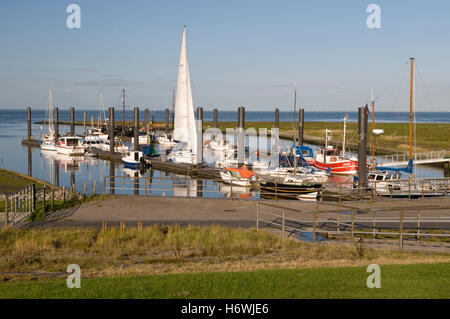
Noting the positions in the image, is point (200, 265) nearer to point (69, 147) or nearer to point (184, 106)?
point (184, 106)

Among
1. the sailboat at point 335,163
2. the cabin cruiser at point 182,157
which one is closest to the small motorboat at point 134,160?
the cabin cruiser at point 182,157

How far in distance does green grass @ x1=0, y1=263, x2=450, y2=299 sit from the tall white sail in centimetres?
3801

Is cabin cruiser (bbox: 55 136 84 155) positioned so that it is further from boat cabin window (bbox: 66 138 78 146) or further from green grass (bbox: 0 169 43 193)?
green grass (bbox: 0 169 43 193)

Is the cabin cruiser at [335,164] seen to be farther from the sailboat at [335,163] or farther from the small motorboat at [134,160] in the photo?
the small motorboat at [134,160]

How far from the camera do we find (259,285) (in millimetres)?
10211

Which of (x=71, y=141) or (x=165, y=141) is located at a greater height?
(x=71, y=141)

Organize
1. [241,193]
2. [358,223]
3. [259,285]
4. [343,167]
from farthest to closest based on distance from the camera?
[343,167], [241,193], [358,223], [259,285]

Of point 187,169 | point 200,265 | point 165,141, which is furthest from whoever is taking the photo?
point 165,141

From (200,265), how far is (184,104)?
37.0 m

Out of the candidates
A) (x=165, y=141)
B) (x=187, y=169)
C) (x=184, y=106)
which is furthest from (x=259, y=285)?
(x=165, y=141)

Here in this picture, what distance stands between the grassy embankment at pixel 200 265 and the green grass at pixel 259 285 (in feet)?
0.06

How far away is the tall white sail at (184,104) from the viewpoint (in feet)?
156
